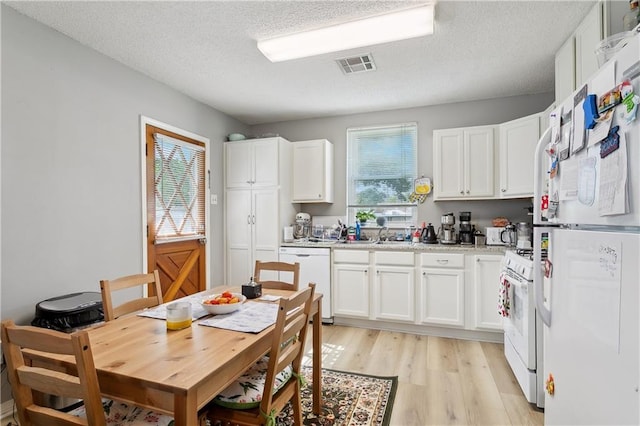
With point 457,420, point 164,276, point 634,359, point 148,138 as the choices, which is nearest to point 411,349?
point 457,420

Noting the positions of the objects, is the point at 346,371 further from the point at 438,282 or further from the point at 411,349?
the point at 438,282

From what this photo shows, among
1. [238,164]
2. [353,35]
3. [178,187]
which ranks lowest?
[178,187]

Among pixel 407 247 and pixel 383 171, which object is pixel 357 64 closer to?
pixel 383 171

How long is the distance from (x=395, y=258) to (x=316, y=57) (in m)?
2.13

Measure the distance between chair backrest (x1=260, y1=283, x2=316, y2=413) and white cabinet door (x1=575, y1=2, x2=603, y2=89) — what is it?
7.37 ft

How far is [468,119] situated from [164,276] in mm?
3839

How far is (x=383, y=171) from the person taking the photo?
411cm

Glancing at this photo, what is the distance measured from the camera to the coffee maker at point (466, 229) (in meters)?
3.56

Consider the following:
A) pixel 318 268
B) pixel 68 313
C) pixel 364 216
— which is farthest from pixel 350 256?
pixel 68 313

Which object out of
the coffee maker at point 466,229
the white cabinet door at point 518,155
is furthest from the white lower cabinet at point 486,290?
the white cabinet door at point 518,155

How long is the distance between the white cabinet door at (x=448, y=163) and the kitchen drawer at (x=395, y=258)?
0.84m

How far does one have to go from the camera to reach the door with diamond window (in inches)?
120

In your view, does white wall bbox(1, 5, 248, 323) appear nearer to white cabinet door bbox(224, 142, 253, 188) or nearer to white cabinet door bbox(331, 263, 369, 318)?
white cabinet door bbox(224, 142, 253, 188)

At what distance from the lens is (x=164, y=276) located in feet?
10.6
